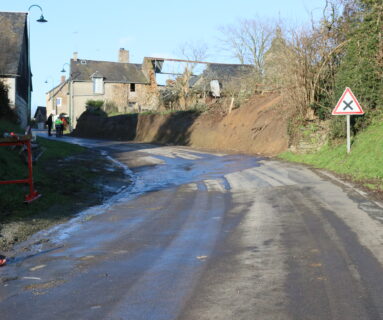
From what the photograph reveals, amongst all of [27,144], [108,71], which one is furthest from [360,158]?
[108,71]

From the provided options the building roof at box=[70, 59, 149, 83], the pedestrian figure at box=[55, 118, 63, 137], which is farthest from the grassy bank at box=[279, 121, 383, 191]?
the building roof at box=[70, 59, 149, 83]


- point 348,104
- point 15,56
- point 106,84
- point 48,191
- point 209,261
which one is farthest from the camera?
point 106,84

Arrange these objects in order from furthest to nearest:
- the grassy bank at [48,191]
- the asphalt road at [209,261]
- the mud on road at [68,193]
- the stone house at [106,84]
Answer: the stone house at [106,84] < the grassy bank at [48,191] < the mud on road at [68,193] < the asphalt road at [209,261]

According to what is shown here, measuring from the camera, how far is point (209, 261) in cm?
686

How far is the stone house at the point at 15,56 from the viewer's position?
108 feet

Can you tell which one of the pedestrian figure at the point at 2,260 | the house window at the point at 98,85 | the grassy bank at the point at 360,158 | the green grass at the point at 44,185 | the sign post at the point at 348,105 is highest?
the house window at the point at 98,85

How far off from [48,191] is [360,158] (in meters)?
9.56

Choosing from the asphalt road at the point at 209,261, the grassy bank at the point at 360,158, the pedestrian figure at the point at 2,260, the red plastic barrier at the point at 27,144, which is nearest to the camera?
the asphalt road at the point at 209,261

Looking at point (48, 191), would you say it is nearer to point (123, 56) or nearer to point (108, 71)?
point (108, 71)

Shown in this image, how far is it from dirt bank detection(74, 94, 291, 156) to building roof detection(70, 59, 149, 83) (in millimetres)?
22653

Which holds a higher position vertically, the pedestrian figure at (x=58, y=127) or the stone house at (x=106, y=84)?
the stone house at (x=106, y=84)

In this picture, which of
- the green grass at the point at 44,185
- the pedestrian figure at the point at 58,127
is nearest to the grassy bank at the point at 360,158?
the green grass at the point at 44,185

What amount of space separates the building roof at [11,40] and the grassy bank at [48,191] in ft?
50.4

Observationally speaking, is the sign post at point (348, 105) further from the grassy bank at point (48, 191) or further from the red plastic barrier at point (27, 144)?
the red plastic barrier at point (27, 144)
